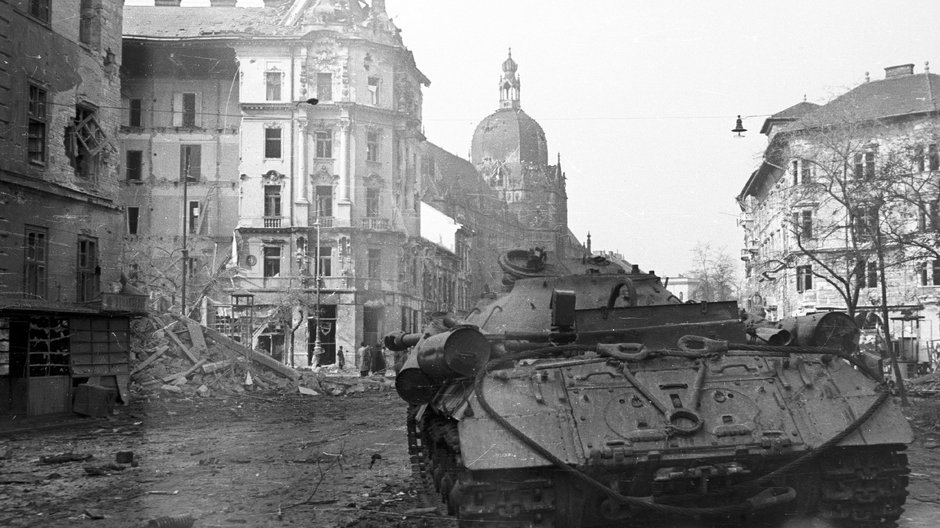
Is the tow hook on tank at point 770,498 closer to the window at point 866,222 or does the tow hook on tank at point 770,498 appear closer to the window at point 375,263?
the window at point 866,222

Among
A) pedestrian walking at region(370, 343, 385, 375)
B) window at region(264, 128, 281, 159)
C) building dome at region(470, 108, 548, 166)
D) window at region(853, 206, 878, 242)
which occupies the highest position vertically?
building dome at region(470, 108, 548, 166)

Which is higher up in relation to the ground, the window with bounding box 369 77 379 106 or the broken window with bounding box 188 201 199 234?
the window with bounding box 369 77 379 106

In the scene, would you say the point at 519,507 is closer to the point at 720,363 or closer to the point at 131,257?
the point at 720,363

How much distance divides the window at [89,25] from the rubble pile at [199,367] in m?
6.61

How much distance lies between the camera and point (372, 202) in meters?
41.8

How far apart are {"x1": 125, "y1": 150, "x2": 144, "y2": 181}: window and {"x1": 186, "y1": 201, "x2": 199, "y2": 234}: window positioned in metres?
2.29

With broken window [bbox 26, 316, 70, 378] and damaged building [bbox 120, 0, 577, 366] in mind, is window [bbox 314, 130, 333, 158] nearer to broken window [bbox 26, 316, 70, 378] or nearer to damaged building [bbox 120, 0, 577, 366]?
damaged building [bbox 120, 0, 577, 366]

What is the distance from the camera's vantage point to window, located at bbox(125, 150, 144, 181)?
39.1m

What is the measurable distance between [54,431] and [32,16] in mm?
7583

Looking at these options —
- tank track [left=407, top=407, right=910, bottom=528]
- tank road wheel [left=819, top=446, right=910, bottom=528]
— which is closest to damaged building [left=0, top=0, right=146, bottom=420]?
tank track [left=407, top=407, right=910, bottom=528]

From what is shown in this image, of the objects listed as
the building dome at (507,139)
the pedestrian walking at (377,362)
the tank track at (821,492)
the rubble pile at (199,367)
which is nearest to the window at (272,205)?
the pedestrian walking at (377,362)

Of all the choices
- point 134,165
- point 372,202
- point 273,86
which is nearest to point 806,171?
point 372,202

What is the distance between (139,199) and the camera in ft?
128

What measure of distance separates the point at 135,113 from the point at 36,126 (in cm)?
2278
